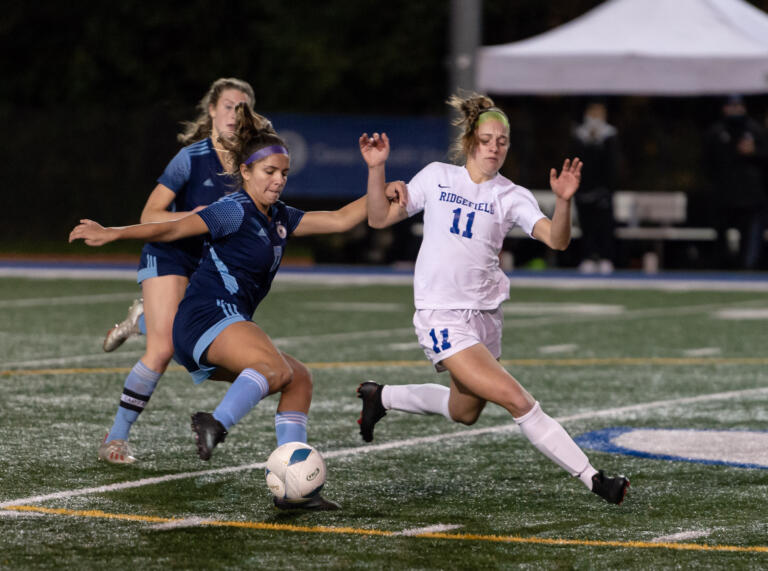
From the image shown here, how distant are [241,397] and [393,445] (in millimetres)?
2345

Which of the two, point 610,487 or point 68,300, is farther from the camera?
point 68,300

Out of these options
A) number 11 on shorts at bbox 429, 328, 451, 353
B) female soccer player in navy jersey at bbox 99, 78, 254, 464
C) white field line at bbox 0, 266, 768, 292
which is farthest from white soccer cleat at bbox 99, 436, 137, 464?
white field line at bbox 0, 266, 768, 292

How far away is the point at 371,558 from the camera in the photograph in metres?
6.26

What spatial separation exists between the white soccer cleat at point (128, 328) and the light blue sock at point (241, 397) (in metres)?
2.17

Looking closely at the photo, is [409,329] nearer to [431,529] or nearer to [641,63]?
[431,529]

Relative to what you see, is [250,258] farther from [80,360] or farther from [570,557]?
[80,360]

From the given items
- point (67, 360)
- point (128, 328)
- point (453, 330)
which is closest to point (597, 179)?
point (67, 360)

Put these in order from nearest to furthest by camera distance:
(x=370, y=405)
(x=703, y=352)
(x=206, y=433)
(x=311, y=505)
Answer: (x=206, y=433) → (x=311, y=505) → (x=370, y=405) → (x=703, y=352)

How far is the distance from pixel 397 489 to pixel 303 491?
832 millimetres

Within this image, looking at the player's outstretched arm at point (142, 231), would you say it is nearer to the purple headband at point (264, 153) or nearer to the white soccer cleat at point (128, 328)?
the purple headband at point (264, 153)

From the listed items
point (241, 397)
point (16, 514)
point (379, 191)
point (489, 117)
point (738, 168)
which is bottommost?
point (16, 514)

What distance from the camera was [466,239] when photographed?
7.51 m

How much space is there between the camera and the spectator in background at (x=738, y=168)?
896 inches

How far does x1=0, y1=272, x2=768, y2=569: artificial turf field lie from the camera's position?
6.43 meters
